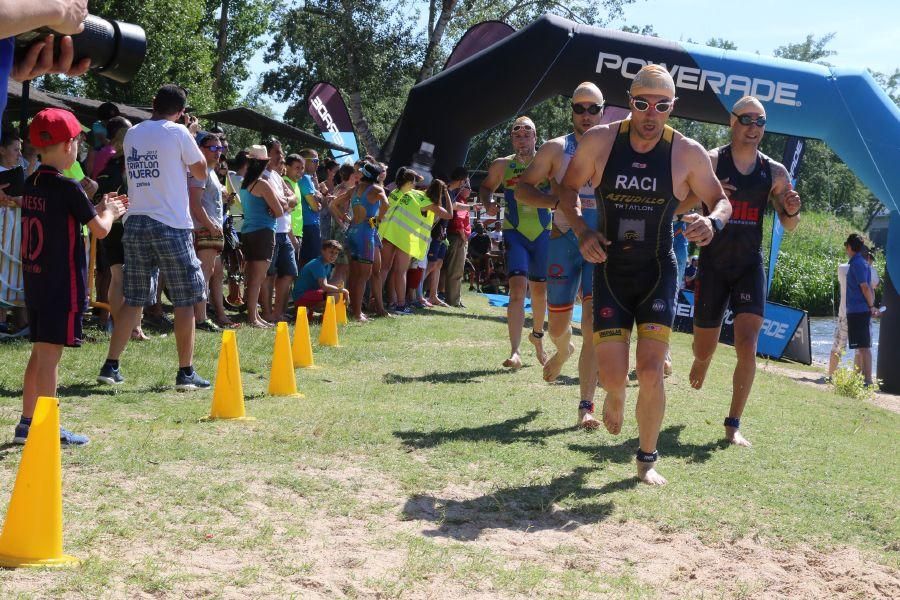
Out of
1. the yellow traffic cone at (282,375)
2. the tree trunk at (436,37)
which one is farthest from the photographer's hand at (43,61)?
the tree trunk at (436,37)

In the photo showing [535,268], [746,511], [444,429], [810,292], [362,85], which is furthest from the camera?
[362,85]

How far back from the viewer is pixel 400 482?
4.96 m

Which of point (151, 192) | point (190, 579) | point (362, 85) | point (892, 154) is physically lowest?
point (190, 579)

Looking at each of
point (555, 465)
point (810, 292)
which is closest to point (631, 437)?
point (555, 465)

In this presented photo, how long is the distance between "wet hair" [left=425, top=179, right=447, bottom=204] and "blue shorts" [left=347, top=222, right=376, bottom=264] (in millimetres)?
1428

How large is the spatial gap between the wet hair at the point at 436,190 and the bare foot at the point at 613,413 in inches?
335

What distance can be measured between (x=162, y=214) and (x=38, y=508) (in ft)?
12.3

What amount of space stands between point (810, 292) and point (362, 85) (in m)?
17.4

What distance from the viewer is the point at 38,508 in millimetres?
3475

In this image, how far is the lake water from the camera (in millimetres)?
17886

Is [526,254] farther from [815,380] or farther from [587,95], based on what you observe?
[815,380]

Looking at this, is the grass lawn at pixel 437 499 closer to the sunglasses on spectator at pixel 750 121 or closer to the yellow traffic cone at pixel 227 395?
the yellow traffic cone at pixel 227 395

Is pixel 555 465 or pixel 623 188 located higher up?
pixel 623 188

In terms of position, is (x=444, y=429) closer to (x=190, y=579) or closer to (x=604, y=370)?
(x=604, y=370)
